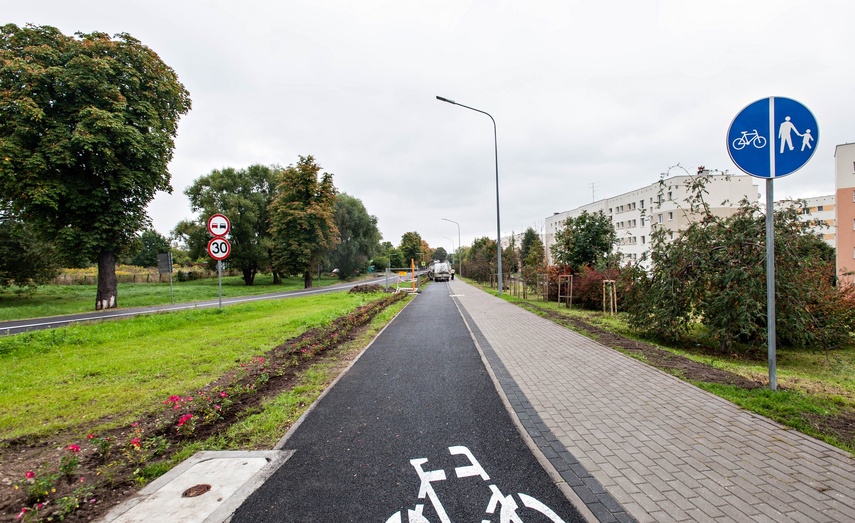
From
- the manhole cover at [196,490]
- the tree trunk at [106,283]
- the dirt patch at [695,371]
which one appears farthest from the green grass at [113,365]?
the tree trunk at [106,283]

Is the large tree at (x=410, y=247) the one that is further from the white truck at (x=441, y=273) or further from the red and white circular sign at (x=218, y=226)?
the red and white circular sign at (x=218, y=226)

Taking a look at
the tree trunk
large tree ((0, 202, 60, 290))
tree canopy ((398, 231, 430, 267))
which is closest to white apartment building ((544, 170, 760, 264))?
the tree trunk

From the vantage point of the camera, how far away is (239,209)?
38.4m

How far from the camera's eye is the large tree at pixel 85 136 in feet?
48.9

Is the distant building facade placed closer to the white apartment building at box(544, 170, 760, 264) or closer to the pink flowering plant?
the white apartment building at box(544, 170, 760, 264)

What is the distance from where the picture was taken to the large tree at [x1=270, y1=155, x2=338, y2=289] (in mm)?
34250

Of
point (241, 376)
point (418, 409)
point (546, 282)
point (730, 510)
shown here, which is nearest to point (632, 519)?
point (730, 510)

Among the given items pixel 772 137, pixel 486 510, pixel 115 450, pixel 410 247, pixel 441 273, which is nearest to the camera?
pixel 486 510

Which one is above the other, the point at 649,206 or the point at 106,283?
the point at 649,206

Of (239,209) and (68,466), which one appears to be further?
(239,209)

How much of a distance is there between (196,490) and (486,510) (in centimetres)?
219

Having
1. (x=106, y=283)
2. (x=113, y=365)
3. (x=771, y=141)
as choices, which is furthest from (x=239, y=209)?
(x=771, y=141)

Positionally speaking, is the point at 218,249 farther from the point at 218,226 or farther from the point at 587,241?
the point at 587,241

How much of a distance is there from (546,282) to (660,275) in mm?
10249
